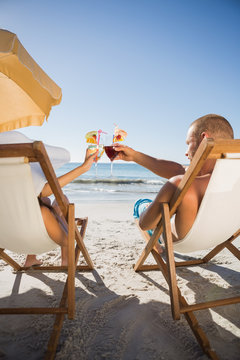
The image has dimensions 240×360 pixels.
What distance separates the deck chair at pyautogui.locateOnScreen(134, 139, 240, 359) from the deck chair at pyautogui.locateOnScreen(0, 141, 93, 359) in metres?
0.70

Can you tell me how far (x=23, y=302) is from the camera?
1.98 meters

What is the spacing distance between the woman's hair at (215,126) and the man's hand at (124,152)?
0.84 meters

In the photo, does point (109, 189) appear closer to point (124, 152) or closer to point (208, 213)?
point (124, 152)

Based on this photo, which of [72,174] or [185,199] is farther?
[72,174]

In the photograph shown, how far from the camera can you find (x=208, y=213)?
1576mm

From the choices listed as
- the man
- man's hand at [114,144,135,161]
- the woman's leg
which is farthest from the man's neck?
the woman's leg

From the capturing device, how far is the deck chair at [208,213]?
1327 millimetres

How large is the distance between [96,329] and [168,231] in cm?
91

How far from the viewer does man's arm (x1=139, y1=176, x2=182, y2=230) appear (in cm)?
165

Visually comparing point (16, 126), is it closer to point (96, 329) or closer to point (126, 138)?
point (126, 138)

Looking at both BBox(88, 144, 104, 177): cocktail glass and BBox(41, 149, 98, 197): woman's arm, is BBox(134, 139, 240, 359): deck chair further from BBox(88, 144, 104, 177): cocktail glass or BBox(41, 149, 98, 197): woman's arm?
BBox(88, 144, 104, 177): cocktail glass

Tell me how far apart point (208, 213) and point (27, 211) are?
1302 mm

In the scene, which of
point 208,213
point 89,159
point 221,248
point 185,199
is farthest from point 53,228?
point 221,248

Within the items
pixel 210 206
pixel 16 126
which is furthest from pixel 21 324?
pixel 16 126
